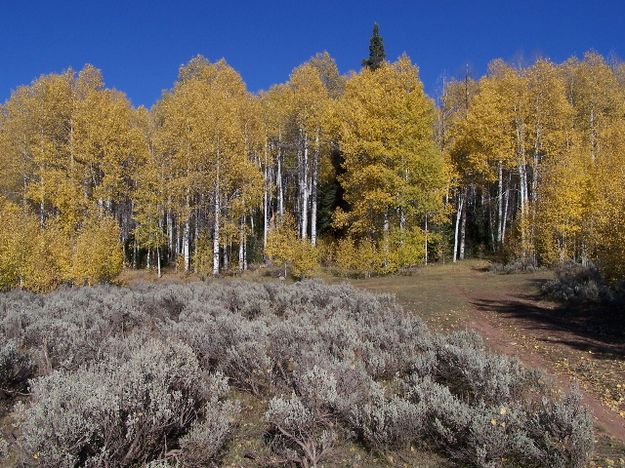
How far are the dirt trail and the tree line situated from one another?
6157 mm

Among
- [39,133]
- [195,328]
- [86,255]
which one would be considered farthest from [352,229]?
[39,133]

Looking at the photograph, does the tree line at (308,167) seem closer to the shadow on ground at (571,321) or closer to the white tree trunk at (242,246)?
the white tree trunk at (242,246)

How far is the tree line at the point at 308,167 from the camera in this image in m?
22.7

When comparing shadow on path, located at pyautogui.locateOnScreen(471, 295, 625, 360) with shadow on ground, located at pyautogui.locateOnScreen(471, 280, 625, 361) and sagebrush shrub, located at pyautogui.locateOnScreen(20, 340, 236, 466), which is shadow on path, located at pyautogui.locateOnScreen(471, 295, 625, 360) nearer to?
shadow on ground, located at pyautogui.locateOnScreen(471, 280, 625, 361)

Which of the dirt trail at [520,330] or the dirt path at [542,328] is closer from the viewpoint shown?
the dirt trail at [520,330]

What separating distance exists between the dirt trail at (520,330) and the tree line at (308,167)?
20.2ft

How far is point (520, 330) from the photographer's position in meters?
11.5

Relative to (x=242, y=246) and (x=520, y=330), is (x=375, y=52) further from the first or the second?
(x=520, y=330)

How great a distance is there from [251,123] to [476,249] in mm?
18467

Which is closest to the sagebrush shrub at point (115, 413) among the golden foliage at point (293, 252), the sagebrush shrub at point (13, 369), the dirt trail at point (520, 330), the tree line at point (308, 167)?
the sagebrush shrub at point (13, 369)

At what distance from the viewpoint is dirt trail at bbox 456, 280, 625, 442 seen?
248 inches

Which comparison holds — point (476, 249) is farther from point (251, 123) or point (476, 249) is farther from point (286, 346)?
point (286, 346)

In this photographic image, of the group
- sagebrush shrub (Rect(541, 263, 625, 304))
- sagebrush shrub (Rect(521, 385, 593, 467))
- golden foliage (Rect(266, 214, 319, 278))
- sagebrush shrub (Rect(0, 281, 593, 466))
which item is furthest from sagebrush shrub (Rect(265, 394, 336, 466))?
golden foliage (Rect(266, 214, 319, 278))

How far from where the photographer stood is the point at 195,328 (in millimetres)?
8164
